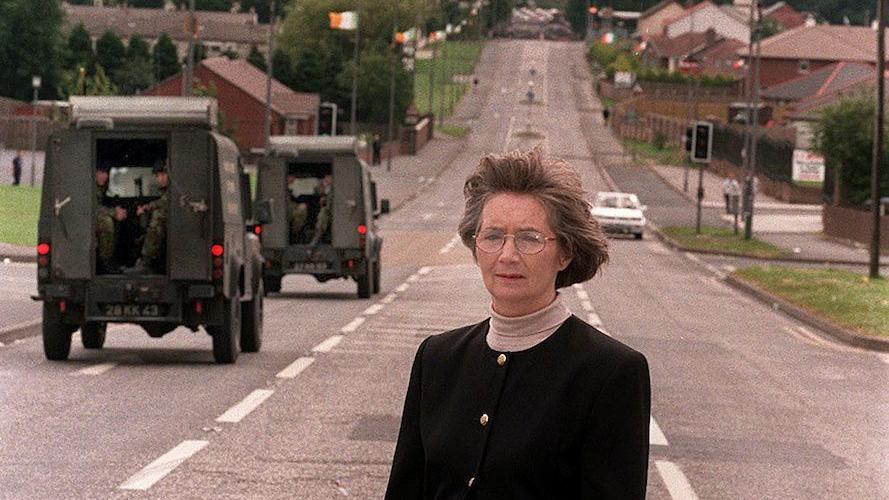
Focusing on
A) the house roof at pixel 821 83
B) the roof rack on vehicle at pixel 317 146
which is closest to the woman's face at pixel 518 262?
the roof rack on vehicle at pixel 317 146

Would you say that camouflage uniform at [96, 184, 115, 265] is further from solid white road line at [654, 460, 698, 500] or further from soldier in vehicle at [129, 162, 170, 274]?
solid white road line at [654, 460, 698, 500]

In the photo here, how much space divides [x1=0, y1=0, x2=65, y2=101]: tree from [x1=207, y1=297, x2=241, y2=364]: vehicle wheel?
119647 mm

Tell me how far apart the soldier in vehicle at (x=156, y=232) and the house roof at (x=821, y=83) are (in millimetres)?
114565

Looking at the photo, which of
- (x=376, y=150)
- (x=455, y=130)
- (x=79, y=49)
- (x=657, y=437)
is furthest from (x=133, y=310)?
(x=79, y=49)

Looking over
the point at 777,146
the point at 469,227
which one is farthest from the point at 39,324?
the point at 777,146

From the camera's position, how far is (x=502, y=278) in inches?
190

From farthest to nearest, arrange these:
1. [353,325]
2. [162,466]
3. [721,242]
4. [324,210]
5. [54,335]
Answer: [721,242] → [324,210] → [353,325] → [54,335] → [162,466]

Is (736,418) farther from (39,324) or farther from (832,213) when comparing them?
(832,213)

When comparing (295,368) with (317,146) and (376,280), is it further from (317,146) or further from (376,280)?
(376,280)

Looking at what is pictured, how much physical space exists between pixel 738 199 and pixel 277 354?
48.6m

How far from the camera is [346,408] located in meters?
15.9

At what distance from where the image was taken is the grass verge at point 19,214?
4506 cm

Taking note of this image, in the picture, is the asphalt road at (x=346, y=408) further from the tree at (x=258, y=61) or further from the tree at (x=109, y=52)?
the tree at (x=258, y=61)

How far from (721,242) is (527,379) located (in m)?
59.6
